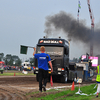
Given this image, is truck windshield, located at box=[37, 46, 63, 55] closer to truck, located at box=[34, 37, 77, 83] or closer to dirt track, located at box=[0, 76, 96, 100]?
truck, located at box=[34, 37, 77, 83]

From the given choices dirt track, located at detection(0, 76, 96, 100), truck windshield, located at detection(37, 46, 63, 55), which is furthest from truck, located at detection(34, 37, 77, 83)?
dirt track, located at detection(0, 76, 96, 100)

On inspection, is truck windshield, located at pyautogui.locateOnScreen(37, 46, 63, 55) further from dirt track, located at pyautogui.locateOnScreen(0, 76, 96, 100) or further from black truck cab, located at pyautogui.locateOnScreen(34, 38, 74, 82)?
dirt track, located at pyautogui.locateOnScreen(0, 76, 96, 100)

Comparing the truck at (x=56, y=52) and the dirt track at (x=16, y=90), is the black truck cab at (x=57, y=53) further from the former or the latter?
the dirt track at (x=16, y=90)

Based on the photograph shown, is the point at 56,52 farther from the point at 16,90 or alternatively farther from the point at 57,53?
the point at 16,90

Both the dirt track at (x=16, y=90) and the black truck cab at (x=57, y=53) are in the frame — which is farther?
the black truck cab at (x=57, y=53)

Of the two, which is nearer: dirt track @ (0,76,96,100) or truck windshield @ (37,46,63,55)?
dirt track @ (0,76,96,100)

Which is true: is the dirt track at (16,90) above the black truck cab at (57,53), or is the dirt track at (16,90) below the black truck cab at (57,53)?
below

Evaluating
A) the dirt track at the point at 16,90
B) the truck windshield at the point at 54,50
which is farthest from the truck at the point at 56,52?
the dirt track at the point at 16,90

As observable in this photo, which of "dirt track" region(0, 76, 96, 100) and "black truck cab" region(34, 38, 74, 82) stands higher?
"black truck cab" region(34, 38, 74, 82)

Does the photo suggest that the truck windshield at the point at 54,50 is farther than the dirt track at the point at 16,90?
Yes

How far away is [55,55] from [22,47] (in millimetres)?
5289

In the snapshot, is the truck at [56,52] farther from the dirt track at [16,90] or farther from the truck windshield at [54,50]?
the dirt track at [16,90]

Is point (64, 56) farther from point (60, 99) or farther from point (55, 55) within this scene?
point (60, 99)

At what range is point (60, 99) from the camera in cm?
848
